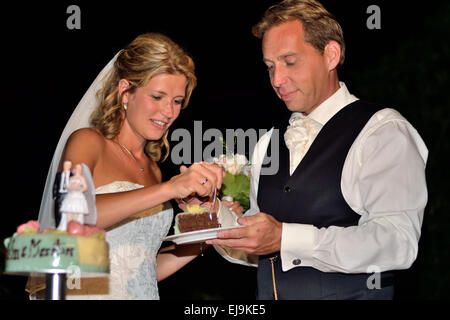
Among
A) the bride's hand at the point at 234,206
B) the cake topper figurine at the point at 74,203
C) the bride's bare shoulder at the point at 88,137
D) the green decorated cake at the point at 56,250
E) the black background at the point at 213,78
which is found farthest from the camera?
the black background at the point at 213,78

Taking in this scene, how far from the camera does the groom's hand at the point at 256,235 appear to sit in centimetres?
281

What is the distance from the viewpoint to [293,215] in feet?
9.84

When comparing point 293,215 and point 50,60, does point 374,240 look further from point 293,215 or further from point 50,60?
point 50,60

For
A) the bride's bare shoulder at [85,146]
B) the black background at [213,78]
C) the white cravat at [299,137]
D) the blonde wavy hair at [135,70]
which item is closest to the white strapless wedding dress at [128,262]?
the bride's bare shoulder at [85,146]

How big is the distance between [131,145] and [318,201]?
48.8 inches

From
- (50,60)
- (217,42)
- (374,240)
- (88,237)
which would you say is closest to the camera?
(88,237)

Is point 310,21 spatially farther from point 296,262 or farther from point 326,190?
point 296,262

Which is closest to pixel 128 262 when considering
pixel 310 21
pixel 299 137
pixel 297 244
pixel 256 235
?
pixel 256 235

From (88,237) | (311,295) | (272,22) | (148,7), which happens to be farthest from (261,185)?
(148,7)

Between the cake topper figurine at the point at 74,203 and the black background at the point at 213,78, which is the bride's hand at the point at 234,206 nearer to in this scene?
the cake topper figurine at the point at 74,203

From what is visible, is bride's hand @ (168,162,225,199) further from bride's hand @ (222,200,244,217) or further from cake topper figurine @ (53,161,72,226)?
cake topper figurine @ (53,161,72,226)

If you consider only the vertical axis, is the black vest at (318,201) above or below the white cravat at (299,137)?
below

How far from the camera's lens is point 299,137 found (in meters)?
3.15

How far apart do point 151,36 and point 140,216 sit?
3.30 feet
